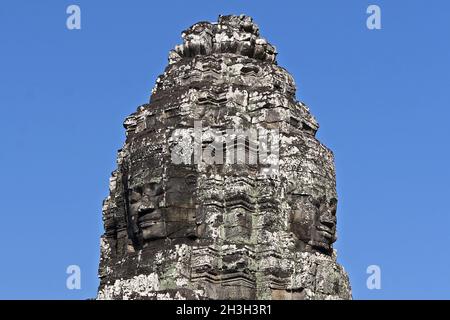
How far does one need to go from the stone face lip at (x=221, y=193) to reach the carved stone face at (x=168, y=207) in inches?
0.9

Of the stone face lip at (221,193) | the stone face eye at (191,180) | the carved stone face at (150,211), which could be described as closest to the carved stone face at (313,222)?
the stone face lip at (221,193)

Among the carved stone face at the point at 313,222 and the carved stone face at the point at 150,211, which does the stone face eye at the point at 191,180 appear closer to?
the carved stone face at the point at 150,211

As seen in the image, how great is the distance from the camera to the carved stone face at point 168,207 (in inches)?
1233

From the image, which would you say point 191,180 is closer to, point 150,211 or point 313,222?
point 150,211

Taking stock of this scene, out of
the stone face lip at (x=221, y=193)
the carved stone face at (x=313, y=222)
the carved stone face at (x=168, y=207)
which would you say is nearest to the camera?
the stone face lip at (x=221, y=193)

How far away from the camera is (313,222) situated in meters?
32.1

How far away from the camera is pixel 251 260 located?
3122 cm

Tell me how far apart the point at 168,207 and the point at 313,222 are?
341cm

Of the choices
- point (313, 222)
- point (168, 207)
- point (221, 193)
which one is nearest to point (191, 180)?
point (221, 193)

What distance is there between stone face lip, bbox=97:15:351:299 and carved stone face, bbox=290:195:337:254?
2cm

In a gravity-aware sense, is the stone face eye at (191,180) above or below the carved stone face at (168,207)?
above

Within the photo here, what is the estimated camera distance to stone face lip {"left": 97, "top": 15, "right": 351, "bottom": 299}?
3105 cm
